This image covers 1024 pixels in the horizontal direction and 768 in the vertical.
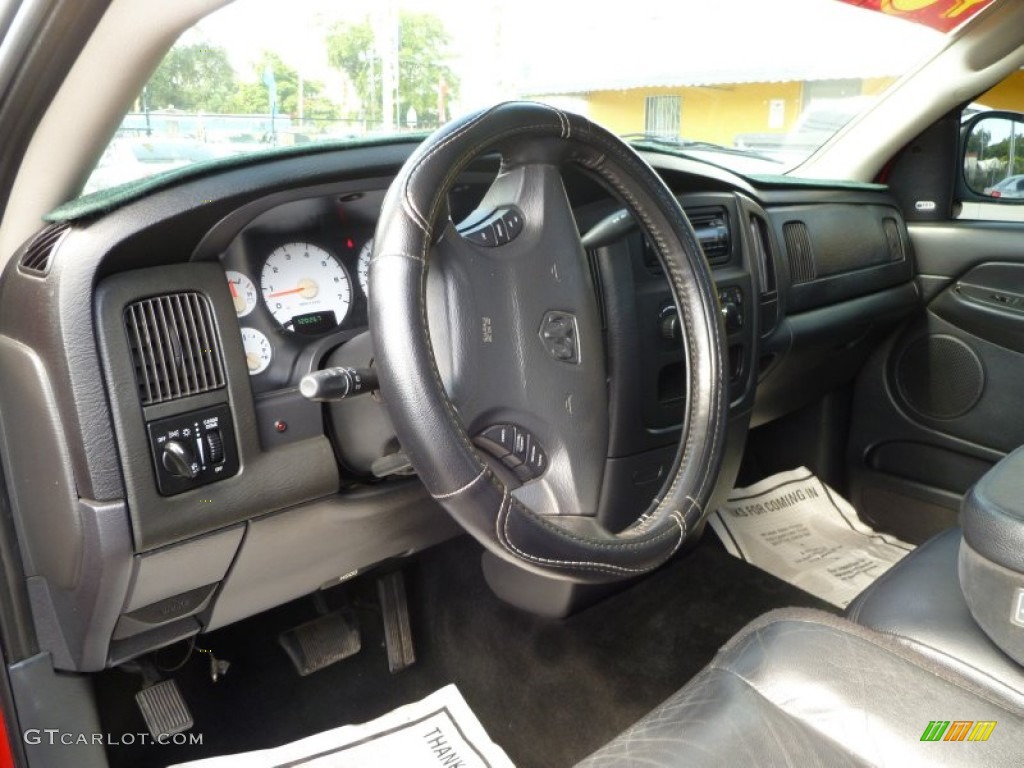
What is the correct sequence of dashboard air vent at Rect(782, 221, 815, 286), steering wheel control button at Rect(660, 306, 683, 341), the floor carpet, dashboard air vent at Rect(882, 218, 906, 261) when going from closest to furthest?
steering wheel control button at Rect(660, 306, 683, 341)
the floor carpet
dashboard air vent at Rect(782, 221, 815, 286)
dashboard air vent at Rect(882, 218, 906, 261)

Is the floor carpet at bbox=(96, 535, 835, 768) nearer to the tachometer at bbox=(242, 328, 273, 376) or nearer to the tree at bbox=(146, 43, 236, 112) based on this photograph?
the tachometer at bbox=(242, 328, 273, 376)

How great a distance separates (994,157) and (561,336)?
1649 millimetres

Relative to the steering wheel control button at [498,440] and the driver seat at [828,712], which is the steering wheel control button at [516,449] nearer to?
the steering wheel control button at [498,440]

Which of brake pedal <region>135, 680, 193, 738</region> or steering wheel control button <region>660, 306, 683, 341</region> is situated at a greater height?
steering wheel control button <region>660, 306, 683, 341</region>

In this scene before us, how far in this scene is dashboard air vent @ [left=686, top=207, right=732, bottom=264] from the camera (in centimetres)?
147

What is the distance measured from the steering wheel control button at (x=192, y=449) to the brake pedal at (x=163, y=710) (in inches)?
22.1

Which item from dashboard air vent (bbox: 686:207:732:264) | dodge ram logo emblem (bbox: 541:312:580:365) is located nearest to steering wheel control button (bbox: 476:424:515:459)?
dodge ram logo emblem (bbox: 541:312:580:365)

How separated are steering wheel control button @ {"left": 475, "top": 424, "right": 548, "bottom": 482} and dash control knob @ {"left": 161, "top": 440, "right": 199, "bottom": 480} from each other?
0.34 meters

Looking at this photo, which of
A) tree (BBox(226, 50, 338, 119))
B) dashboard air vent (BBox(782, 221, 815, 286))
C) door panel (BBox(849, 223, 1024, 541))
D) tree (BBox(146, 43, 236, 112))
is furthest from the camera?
door panel (BBox(849, 223, 1024, 541))

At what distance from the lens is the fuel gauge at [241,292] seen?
1.08 metres

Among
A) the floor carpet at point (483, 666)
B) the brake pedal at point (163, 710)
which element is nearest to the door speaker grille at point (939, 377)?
the floor carpet at point (483, 666)

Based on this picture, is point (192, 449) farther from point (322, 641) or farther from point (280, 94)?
point (322, 641)

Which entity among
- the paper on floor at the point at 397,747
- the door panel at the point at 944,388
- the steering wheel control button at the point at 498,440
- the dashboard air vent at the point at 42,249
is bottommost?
the paper on floor at the point at 397,747

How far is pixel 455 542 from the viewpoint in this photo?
171 centimetres
